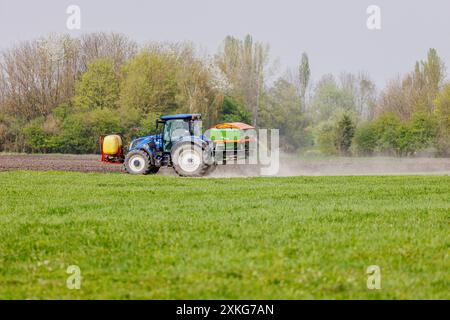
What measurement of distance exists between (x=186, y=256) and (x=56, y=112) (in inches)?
1697

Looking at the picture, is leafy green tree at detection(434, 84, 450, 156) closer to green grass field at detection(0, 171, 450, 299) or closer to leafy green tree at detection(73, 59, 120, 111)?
leafy green tree at detection(73, 59, 120, 111)

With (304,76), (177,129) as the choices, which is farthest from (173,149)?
(304,76)

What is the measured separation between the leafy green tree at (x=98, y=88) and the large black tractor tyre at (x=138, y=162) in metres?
25.9

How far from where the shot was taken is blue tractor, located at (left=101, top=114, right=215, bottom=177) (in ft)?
76.1

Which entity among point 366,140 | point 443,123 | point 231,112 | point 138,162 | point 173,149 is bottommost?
point 138,162

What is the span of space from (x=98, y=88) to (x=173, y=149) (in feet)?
94.3

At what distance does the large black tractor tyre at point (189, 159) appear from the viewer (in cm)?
2314

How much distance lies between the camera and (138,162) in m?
24.2

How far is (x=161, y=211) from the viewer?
12.7 m

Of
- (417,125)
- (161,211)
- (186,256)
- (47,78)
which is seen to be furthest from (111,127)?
(186,256)

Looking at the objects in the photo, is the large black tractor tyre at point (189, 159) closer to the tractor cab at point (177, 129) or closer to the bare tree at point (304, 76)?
the tractor cab at point (177, 129)

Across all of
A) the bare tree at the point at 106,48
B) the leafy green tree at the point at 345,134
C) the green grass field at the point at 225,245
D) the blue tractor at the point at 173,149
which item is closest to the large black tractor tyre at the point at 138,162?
the blue tractor at the point at 173,149

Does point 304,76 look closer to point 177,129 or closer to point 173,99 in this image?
point 173,99

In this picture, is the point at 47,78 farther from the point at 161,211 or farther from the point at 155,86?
the point at 161,211
